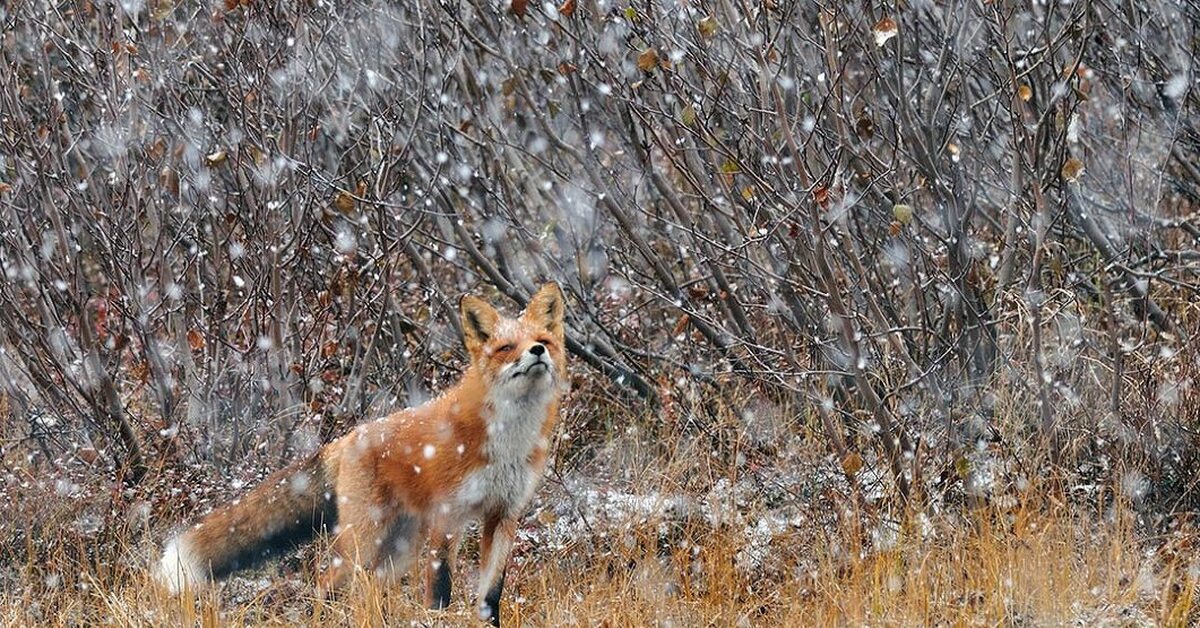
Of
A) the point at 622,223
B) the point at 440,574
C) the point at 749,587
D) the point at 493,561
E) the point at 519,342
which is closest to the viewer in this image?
the point at 519,342

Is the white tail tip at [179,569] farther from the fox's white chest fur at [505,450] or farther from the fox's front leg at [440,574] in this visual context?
the fox's white chest fur at [505,450]

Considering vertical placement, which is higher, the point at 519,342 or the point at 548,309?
the point at 548,309

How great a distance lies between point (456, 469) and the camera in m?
5.34

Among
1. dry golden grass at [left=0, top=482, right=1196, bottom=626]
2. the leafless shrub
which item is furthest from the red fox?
the leafless shrub

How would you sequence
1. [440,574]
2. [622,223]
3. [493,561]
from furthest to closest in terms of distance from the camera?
[622,223] → [440,574] → [493,561]

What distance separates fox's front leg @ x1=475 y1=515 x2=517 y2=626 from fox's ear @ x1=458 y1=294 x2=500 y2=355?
0.66 metres

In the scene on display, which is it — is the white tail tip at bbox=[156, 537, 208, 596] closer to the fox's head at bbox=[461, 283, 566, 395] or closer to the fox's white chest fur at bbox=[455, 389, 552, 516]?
the fox's white chest fur at bbox=[455, 389, 552, 516]

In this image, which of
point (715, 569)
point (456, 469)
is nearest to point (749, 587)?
point (715, 569)

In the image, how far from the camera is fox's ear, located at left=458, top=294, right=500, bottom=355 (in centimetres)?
527

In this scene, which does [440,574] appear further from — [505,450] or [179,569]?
[179,569]

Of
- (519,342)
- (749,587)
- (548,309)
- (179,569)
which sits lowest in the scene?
(749,587)

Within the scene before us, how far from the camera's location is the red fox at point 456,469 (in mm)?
5297

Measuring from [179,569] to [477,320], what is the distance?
1540 mm

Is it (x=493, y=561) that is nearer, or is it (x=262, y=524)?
(x=493, y=561)
